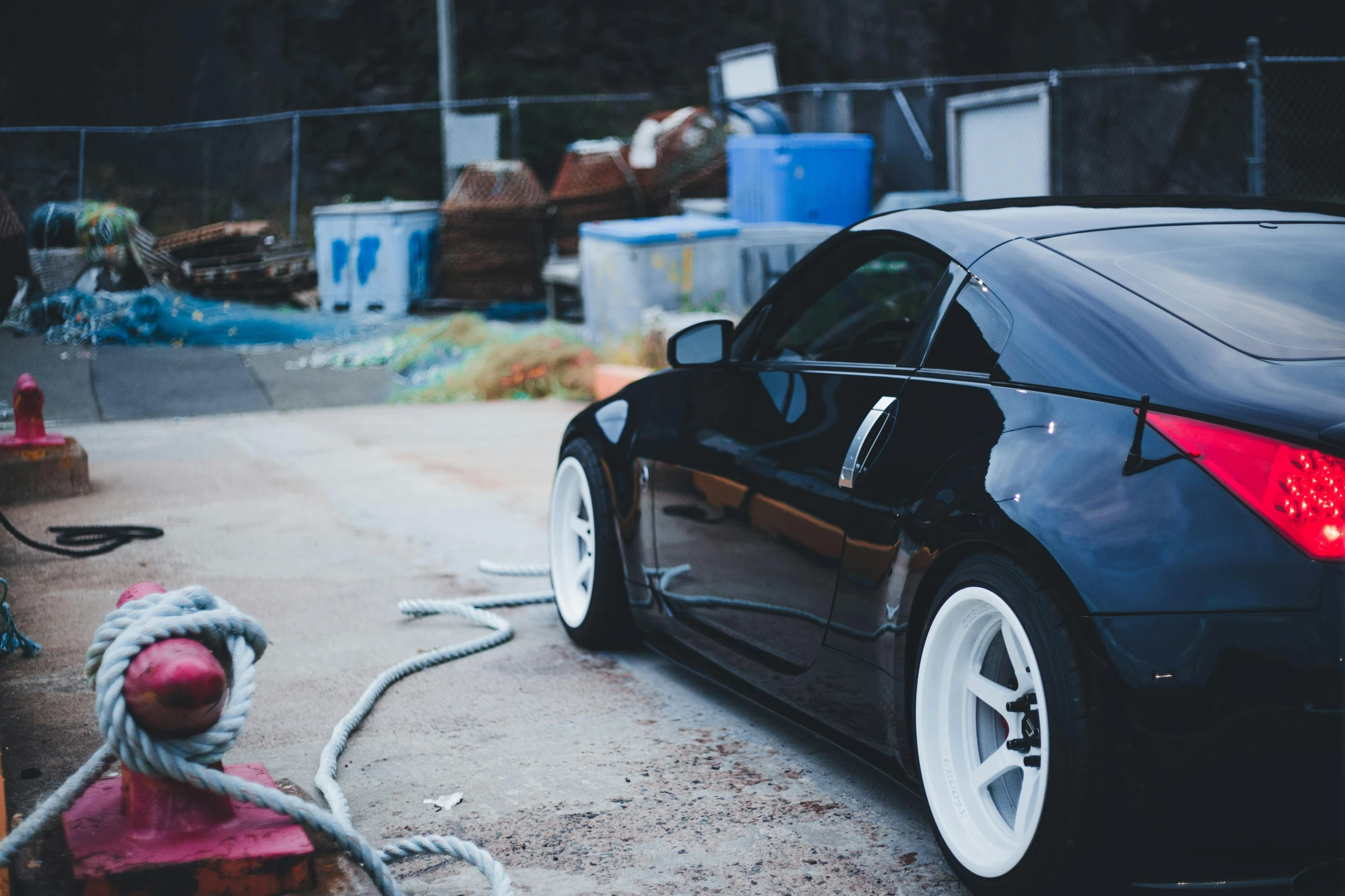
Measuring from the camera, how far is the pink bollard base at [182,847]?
2.50 metres

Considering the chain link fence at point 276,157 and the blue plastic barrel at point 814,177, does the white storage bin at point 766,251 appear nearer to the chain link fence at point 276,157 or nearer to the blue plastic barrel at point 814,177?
the blue plastic barrel at point 814,177

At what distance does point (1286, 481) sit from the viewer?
2033 millimetres

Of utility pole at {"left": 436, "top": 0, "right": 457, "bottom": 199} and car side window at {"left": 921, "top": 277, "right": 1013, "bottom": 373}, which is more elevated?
utility pole at {"left": 436, "top": 0, "right": 457, "bottom": 199}

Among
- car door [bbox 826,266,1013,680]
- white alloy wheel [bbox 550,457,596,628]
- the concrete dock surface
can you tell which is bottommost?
the concrete dock surface

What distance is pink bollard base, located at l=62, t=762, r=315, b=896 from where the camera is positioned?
8.19 feet

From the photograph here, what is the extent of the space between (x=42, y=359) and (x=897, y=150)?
27.5 ft

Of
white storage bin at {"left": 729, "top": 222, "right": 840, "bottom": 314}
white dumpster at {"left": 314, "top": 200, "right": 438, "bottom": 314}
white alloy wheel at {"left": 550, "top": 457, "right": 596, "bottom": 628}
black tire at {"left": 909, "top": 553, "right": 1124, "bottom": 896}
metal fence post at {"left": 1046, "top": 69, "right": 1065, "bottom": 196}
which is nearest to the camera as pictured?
black tire at {"left": 909, "top": 553, "right": 1124, "bottom": 896}

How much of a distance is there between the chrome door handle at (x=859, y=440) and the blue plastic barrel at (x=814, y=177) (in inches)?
357

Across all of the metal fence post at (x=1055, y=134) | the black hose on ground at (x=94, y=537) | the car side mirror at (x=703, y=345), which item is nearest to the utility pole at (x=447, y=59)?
the metal fence post at (x=1055, y=134)

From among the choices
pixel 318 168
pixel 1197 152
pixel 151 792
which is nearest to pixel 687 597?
pixel 151 792

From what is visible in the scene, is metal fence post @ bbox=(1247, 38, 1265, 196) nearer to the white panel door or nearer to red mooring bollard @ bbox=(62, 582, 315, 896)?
the white panel door

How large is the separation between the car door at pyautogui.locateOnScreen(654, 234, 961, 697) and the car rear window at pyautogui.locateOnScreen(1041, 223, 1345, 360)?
0.39 metres

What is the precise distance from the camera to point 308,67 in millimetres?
26328

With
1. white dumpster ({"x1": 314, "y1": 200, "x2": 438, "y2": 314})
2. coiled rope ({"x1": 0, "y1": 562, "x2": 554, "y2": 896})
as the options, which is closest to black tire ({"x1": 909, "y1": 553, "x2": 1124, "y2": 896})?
coiled rope ({"x1": 0, "y1": 562, "x2": 554, "y2": 896})
